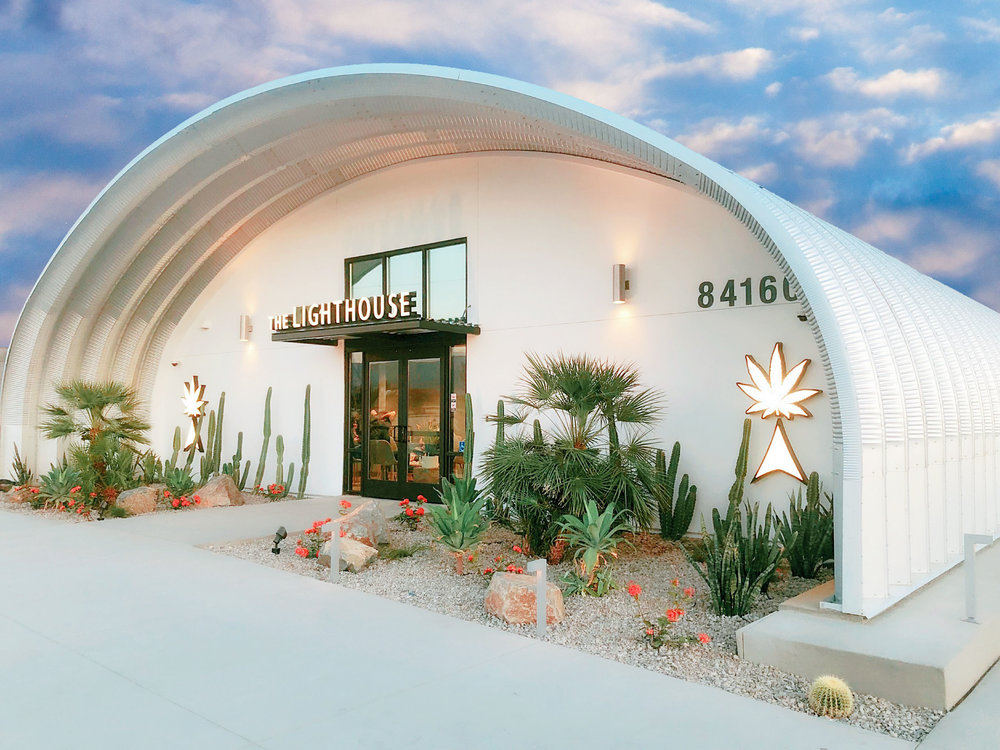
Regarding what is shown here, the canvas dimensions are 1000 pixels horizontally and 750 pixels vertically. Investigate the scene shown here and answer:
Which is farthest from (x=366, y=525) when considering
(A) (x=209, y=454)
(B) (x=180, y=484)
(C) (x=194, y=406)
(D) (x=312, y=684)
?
(C) (x=194, y=406)

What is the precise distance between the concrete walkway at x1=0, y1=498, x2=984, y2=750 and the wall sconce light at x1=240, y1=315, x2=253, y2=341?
879 centimetres

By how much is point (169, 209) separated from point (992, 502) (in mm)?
14398

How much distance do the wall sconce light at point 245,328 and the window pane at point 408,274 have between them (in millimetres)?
3969

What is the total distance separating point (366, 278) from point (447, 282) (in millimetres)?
1970

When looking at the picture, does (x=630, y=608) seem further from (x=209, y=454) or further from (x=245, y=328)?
(x=209, y=454)

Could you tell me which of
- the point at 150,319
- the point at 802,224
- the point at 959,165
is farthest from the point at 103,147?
the point at 959,165

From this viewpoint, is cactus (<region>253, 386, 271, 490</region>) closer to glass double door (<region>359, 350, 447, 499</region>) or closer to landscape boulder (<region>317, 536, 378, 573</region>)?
glass double door (<region>359, 350, 447, 499</region>)

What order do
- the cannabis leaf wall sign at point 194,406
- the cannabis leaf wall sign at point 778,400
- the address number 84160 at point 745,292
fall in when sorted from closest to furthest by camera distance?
the cannabis leaf wall sign at point 778,400 → the address number 84160 at point 745,292 → the cannabis leaf wall sign at point 194,406

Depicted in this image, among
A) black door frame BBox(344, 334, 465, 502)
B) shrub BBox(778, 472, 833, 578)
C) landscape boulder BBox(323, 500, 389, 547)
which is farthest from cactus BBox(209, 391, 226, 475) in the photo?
shrub BBox(778, 472, 833, 578)

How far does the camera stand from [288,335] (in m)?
12.2

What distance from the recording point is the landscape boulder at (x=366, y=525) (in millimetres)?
8133

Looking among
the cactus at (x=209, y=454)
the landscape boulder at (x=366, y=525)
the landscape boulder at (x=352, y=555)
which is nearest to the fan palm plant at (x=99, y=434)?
the cactus at (x=209, y=454)

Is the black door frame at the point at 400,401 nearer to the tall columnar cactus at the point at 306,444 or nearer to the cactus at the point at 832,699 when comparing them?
the tall columnar cactus at the point at 306,444

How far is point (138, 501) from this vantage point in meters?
11.5
